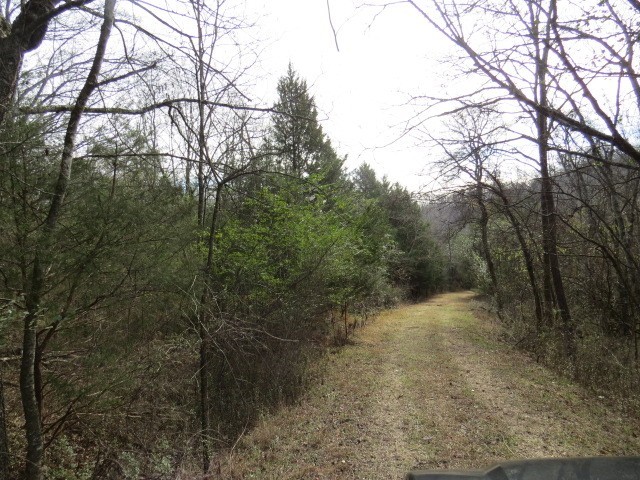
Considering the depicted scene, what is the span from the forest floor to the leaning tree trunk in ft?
7.27

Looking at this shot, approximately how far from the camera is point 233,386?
812 cm

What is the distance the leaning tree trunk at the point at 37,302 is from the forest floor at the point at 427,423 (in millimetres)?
→ 2215

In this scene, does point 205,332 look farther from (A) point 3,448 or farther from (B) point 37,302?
(A) point 3,448

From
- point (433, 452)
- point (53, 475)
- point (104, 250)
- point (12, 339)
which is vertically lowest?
point (433, 452)

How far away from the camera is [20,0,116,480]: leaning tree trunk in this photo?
394cm

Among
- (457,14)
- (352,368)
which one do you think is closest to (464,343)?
(352,368)

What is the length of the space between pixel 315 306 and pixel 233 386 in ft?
11.0

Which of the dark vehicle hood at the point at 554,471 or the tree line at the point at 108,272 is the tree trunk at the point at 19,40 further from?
the dark vehicle hood at the point at 554,471

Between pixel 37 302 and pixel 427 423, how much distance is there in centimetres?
553

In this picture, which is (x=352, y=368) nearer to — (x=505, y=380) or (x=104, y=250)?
(x=505, y=380)

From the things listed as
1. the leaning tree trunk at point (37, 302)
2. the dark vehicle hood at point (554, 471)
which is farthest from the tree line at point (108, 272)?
the dark vehicle hood at point (554, 471)

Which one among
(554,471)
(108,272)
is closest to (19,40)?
(108,272)

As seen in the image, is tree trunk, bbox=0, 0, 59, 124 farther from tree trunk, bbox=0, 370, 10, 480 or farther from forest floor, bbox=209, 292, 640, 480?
forest floor, bbox=209, 292, 640, 480

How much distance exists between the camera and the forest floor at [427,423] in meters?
5.41
